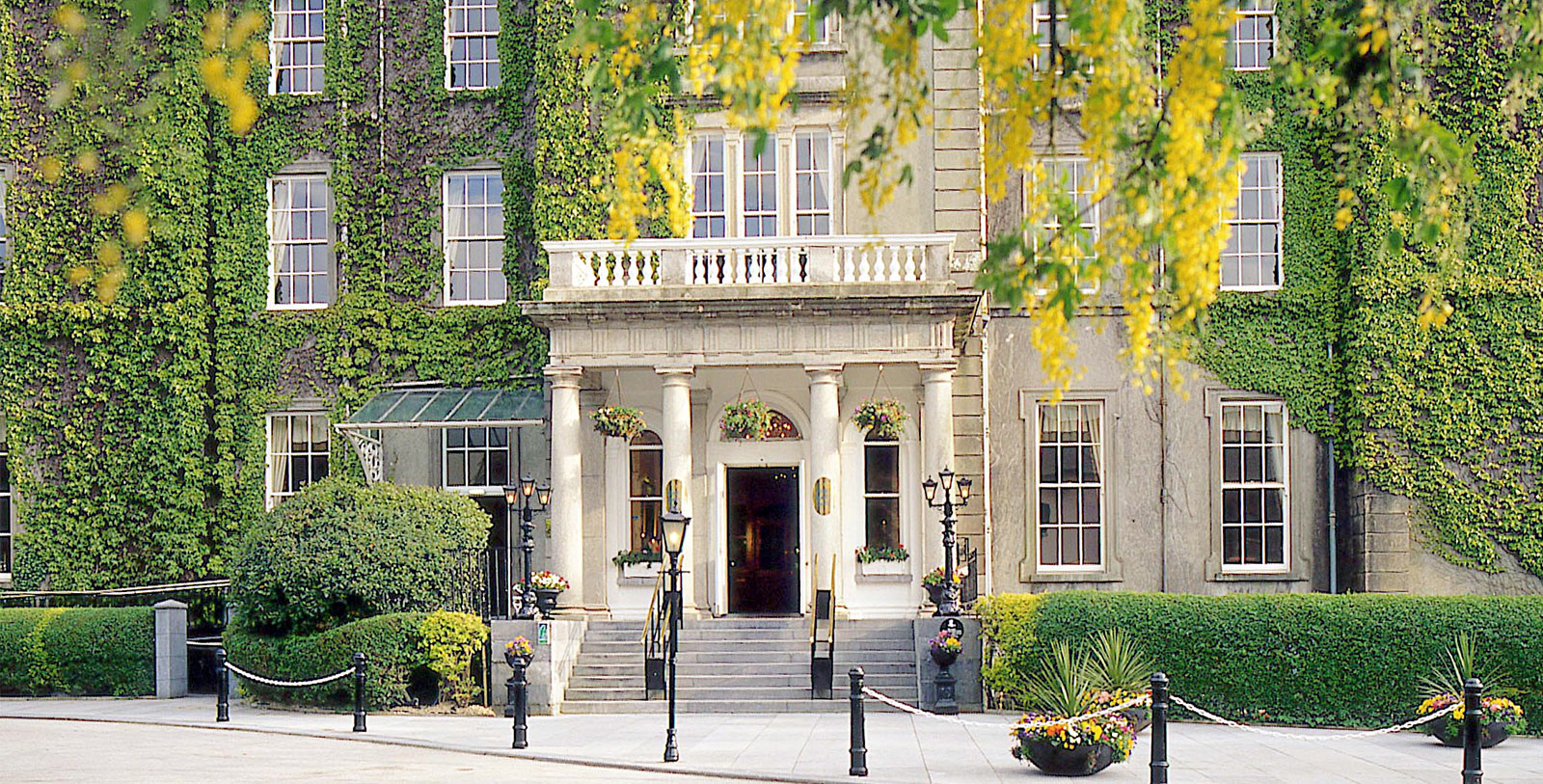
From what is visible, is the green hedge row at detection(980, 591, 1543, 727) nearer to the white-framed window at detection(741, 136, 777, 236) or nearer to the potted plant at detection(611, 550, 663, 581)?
the potted plant at detection(611, 550, 663, 581)

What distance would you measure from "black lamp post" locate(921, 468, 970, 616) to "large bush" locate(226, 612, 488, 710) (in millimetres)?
6121

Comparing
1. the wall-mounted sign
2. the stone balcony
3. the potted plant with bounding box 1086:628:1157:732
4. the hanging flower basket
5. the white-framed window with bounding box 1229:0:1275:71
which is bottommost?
the potted plant with bounding box 1086:628:1157:732

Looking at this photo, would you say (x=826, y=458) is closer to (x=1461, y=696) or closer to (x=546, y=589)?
(x=546, y=589)

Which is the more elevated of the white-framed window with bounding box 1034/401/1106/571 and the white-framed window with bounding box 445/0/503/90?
the white-framed window with bounding box 445/0/503/90

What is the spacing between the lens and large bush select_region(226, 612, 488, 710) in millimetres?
23062

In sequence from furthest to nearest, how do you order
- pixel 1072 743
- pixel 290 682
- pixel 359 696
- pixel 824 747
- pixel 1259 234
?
pixel 1259 234 < pixel 290 682 < pixel 359 696 < pixel 824 747 < pixel 1072 743

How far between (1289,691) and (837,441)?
690 cm

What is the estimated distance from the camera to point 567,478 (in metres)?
24.9

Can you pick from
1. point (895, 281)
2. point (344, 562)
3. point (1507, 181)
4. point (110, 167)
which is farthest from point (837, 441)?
point (110, 167)

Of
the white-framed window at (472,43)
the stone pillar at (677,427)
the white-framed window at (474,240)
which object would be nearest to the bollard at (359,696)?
the stone pillar at (677,427)

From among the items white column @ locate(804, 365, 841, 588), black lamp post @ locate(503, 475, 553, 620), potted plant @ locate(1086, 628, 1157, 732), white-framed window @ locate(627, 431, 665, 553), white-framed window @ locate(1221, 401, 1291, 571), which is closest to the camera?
potted plant @ locate(1086, 628, 1157, 732)

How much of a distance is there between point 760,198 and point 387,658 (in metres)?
8.87

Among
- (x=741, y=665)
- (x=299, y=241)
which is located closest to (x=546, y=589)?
(x=741, y=665)

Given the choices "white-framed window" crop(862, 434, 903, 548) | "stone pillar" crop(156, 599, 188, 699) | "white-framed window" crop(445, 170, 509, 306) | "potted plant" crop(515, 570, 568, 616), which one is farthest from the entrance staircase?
"stone pillar" crop(156, 599, 188, 699)
